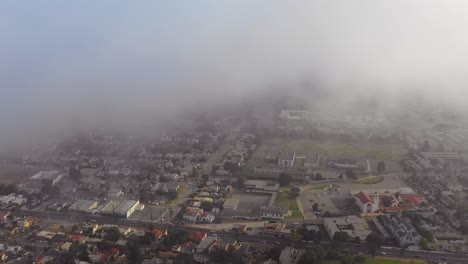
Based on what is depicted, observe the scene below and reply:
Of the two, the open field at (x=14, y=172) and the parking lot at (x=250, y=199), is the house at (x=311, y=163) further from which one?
the open field at (x=14, y=172)

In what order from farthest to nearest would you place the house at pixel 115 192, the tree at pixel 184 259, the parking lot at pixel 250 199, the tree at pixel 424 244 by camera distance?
the house at pixel 115 192 < the parking lot at pixel 250 199 < the tree at pixel 424 244 < the tree at pixel 184 259

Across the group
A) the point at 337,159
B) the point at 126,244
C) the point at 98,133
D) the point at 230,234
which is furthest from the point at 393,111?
the point at 126,244

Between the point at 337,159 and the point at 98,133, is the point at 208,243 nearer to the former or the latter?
the point at 337,159

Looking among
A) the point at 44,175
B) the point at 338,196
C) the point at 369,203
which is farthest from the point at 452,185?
the point at 44,175

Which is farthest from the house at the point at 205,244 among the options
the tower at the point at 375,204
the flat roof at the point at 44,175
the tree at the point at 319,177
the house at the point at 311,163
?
the flat roof at the point at 44,175

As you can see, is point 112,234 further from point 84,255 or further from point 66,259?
point 66,259

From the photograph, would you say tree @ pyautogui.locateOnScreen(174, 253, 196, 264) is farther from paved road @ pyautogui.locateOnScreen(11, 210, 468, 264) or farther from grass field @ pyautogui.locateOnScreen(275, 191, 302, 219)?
grass field @ pyautogui.locateOnScreen(275, 191, 302, 219)

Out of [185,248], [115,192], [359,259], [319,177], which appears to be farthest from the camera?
[319,177]
